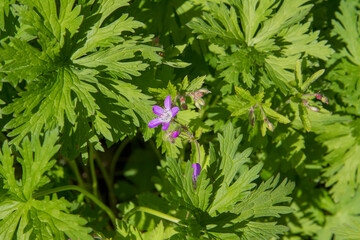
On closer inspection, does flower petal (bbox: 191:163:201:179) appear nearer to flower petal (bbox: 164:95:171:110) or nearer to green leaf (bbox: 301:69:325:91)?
flower petal (bbox: 164:95:171:110)

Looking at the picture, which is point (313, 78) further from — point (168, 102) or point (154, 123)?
point (154, 123)

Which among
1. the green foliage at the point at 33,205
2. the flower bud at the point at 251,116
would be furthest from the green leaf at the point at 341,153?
the green foliage at the point at 33,205

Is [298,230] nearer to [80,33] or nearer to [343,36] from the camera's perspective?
[343,36]

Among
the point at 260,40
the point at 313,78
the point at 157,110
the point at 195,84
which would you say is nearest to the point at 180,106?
the point at 195,84

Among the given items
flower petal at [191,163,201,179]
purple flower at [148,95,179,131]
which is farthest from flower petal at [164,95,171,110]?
flower petal at [191,163,201,179]

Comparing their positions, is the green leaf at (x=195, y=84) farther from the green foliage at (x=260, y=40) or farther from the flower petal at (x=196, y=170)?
the flower petal at (x=196, y=170)

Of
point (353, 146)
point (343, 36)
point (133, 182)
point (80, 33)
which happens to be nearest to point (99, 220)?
point (133, 182)
